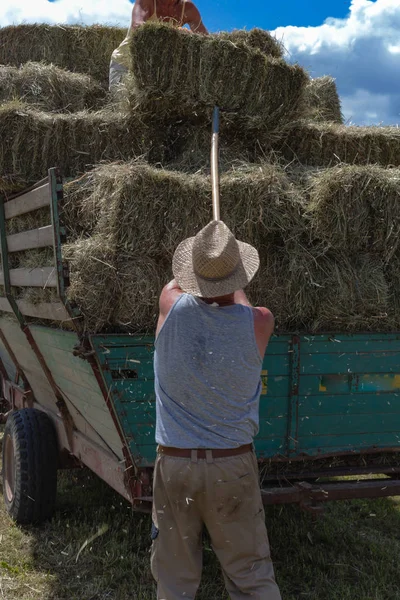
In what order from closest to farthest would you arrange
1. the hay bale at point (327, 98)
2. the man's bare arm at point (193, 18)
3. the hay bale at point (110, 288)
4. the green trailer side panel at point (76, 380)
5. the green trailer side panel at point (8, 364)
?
1. the hay bale at point (110, 288)
2. the green trailer side panel at point (76, 380)
3. the green trailer side panel at point (8, 364)
4. the hay bale at point (327, 98)
5. the man's bare arm at point (193, 18)

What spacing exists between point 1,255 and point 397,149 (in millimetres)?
3165

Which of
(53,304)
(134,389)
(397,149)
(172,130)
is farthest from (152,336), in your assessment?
(397,149)

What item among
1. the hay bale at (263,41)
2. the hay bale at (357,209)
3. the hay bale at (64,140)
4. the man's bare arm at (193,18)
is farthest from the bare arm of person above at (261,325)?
the man's bare arm at (193,18)

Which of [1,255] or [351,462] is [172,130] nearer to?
[1,255]

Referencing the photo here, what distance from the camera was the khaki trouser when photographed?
310 centimetres

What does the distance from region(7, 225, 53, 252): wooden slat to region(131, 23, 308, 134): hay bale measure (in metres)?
1.21

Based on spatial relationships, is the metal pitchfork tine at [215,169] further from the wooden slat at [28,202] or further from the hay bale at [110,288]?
the wooden slat at [28,202]

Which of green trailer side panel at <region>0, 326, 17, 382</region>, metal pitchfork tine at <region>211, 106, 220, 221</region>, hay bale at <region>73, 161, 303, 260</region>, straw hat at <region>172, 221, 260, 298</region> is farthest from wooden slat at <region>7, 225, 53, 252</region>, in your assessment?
green trailer side panel at <region>0, 326, 17, 382</region>

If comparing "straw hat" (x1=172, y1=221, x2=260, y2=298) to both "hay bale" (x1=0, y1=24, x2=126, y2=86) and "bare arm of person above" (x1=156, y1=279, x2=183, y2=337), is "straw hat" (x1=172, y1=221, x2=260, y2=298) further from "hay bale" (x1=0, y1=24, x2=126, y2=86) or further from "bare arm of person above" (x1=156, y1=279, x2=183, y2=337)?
"hay bale" (x1=0, y1=24, x2=126, y2=86)

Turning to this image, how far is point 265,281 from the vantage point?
4.07 m

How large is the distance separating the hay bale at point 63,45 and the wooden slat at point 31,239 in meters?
3.48

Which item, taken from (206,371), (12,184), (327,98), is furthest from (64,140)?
(327,98)

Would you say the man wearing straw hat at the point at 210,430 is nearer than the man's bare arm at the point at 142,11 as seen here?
Yes

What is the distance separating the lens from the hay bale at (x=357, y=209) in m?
4.10
